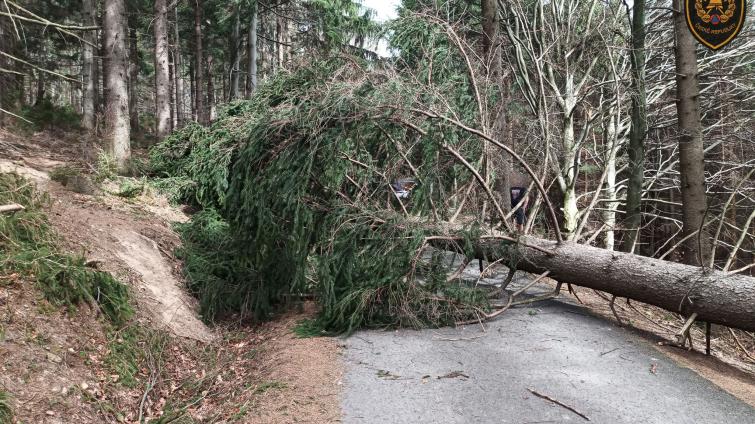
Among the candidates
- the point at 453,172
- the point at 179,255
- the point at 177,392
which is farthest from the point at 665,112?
the point at 177,392

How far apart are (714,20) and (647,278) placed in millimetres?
3425

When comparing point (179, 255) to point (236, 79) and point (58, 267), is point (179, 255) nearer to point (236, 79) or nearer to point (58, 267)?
point (58, 267)

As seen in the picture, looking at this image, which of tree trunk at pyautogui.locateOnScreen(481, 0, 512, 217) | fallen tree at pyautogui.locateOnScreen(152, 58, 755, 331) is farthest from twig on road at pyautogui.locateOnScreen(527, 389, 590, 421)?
tree trunk at pyautogui.locateOnScreen(481, 0, 512, 217)

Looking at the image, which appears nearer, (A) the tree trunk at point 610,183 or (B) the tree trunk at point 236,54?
(A) the tree trunk at point 610,183

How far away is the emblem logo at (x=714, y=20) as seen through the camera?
548 cm

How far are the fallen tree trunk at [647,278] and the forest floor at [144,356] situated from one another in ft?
10.3

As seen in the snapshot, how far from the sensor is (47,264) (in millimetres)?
4340

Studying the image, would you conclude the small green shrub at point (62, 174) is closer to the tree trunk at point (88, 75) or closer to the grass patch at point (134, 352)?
the grass patch at point (134, 352)

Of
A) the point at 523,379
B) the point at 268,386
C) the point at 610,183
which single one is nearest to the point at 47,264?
the point at 268,386

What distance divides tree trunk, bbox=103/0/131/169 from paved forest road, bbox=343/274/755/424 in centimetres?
728

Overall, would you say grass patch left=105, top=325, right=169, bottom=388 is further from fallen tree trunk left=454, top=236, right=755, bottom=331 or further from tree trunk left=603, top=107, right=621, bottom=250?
tree trunk left=603, top=107, right=621, bottom=250

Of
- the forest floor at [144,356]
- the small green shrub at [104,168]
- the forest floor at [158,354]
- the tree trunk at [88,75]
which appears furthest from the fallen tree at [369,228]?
the tree trunk at [88,75]

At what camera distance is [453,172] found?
21.6ft

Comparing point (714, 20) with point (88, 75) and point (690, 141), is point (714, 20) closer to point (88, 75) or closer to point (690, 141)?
point (690, 141)
